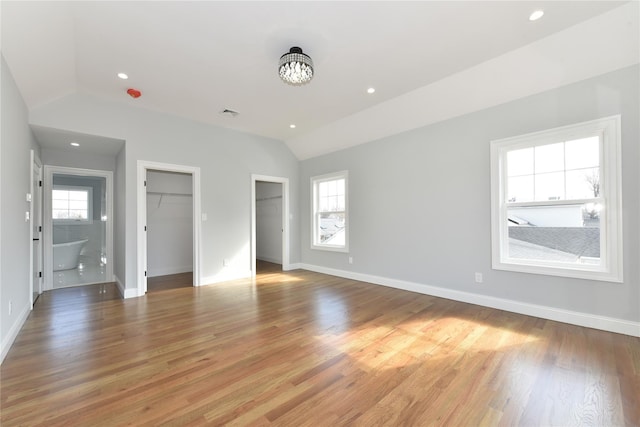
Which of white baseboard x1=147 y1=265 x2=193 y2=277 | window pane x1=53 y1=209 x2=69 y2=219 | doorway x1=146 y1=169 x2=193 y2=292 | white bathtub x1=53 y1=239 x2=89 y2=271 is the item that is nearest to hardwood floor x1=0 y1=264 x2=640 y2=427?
white bathtub x1=53 y1=239 x2=89 y2=271

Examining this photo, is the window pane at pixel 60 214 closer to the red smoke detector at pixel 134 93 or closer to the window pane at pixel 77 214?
the window pane at pixel 77 214

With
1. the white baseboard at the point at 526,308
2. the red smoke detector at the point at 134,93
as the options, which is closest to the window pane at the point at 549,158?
the white baseboard at the point at 526,308

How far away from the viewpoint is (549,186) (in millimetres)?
3059

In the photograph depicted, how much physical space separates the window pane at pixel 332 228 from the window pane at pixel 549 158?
310 centimetres

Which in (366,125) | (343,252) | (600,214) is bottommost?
(343,252)

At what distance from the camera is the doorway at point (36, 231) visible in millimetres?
3558

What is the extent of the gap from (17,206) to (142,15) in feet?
7.61

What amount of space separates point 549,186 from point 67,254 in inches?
295

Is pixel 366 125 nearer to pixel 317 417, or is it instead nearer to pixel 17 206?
pixel 317 417

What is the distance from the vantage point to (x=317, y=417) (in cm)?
155

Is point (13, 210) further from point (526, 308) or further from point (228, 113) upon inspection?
point (526, 308)

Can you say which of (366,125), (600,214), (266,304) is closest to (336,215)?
(366,125)

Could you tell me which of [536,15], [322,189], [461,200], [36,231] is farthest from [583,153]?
[36,231]

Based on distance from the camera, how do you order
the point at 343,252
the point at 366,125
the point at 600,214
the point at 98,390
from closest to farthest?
1. the point at 98,390
2. the point at 600,214
3. the point at 366,125
4. the point at 343,252
